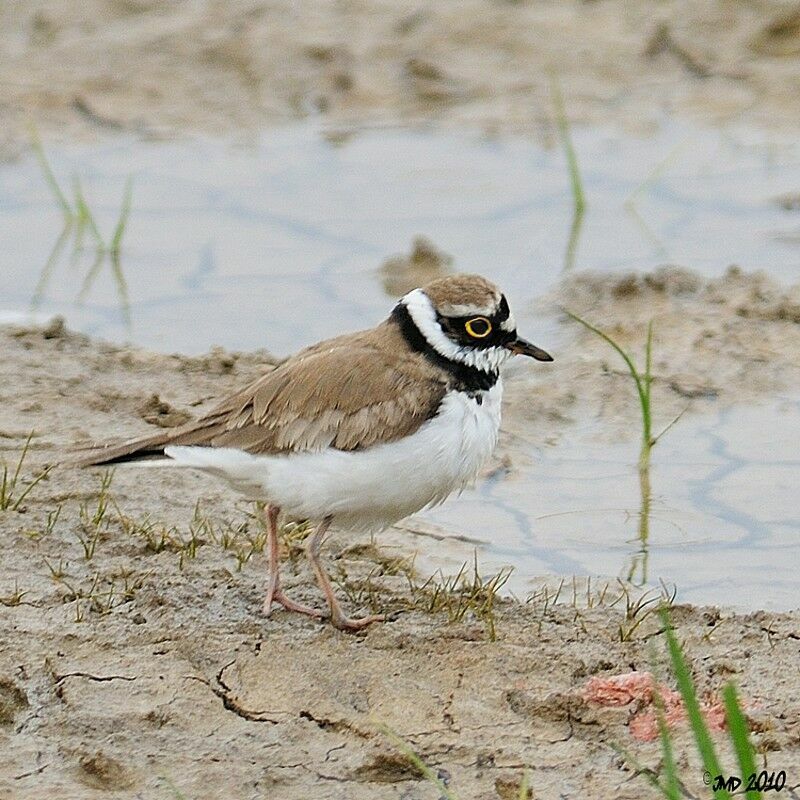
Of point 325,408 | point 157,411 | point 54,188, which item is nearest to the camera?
point 325,408

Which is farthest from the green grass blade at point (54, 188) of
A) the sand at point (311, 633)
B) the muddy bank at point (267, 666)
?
the muddy bank at point (267, 666)

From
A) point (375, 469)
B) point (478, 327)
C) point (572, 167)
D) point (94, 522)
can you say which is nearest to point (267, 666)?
point (375, 469)

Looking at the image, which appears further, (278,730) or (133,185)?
(133,185)

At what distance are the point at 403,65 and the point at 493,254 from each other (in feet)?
8.72

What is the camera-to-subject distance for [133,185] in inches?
389

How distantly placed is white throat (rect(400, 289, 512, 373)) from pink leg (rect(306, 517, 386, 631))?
2.06ft

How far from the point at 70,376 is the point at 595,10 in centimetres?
562

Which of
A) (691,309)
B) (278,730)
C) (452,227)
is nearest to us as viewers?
(278,730)

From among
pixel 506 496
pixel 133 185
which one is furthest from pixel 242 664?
pixel 133 185

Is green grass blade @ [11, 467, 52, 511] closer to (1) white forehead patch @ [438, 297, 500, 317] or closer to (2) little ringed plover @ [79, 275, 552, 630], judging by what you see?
(2) little ringed plover @ [79, 275, 552, 630]

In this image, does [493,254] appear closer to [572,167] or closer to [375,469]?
[572,167]

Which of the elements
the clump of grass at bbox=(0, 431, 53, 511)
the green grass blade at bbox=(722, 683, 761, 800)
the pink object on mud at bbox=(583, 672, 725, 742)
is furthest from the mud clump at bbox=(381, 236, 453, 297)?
the green grass blade at bbox=(722, 683, 761, 800)

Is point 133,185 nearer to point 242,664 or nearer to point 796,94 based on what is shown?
point 796,94

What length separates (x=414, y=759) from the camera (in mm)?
3748
